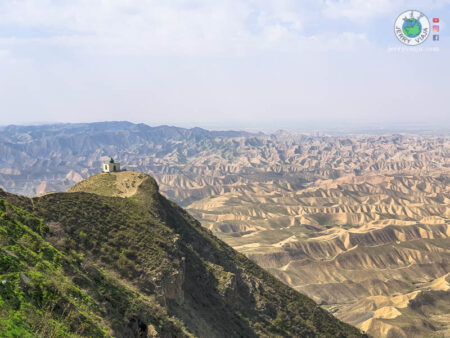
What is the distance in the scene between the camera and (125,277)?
29016mm

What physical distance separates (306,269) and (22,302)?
464ft

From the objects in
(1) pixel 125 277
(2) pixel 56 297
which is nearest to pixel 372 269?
(1) pixel 125 277

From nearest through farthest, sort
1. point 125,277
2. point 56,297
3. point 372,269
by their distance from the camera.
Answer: point 56,297 < point 125,277 < point 372,269

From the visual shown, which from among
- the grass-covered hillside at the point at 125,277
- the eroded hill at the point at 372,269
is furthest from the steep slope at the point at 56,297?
the eroded hill at the point at 372,269

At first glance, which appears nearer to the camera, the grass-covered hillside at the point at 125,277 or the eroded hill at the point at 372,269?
the grass-covered hillside at the point at 125,277

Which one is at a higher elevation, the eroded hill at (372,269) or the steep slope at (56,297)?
the steep slope at (56,297)

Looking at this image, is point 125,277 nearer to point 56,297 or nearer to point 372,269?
point 56,297

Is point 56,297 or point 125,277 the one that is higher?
point 56,297

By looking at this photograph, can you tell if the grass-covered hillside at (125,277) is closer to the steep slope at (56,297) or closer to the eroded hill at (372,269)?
the steep slope at (56,297)

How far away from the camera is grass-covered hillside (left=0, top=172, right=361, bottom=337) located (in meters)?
15.8

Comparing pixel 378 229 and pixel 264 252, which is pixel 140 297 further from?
pixel 378 229

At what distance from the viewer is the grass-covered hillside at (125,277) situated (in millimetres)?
15820

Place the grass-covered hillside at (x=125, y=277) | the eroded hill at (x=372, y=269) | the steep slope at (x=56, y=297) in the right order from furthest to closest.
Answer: the eroded hill at (x=372, y=269), the grass-covered hillside at (x=125, y=277), the steep slope at (x=56, y=297)

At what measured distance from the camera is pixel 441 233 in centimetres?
18525
